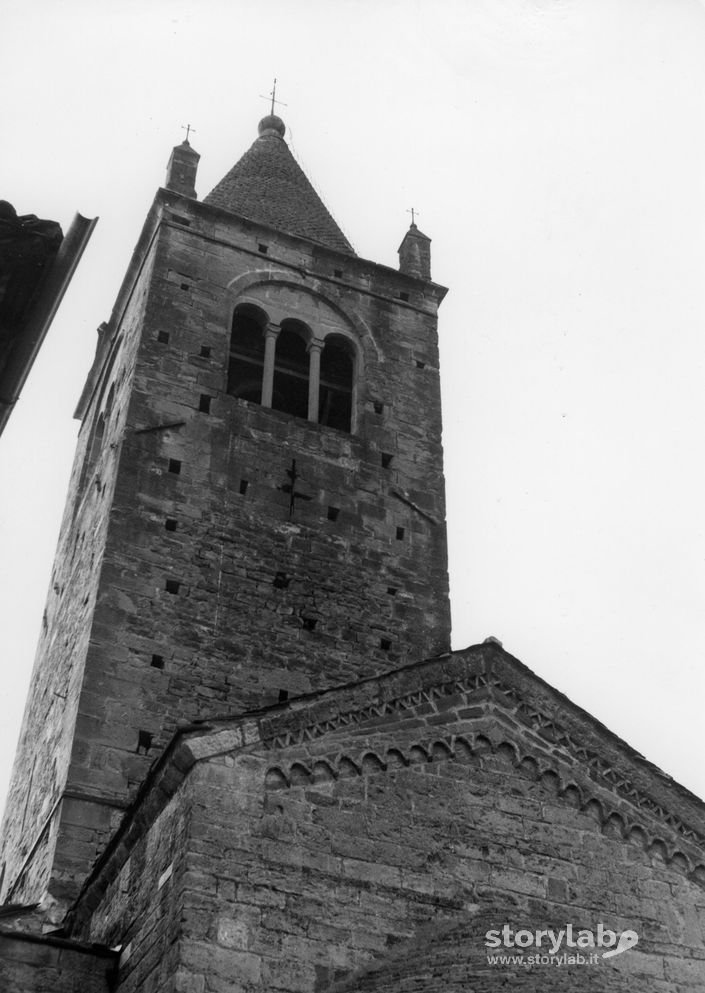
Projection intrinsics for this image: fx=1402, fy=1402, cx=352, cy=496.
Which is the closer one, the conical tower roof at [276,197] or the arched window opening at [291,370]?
the arched window opening at [291,370]

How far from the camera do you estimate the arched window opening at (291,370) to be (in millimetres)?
20438

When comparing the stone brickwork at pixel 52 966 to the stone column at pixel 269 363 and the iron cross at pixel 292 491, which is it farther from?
the stone column at pixel 269 363

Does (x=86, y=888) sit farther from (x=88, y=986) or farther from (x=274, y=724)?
(x=274, y=724)

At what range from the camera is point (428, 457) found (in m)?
19.8

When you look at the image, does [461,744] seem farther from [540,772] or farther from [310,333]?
[310,333]

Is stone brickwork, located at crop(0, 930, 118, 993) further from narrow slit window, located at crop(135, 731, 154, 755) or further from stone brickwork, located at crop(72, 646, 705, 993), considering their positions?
narrow slit window, located at crop(135, 731, 154, 755)

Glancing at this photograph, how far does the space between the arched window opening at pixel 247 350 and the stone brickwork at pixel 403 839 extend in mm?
9503

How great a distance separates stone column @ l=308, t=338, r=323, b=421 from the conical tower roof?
88.0 inches

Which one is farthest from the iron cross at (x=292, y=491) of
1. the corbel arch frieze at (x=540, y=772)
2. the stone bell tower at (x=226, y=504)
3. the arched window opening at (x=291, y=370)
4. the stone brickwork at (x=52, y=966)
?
the stone brickwork at (x=52, y=966)

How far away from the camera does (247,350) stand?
2042 centimetres

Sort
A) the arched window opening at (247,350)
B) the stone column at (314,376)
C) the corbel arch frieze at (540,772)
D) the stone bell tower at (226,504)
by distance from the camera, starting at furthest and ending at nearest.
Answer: the arched window opening at (247,350), the stone column at (314,376), the stone bell tower at (226,504), the corbel arch frieze at (540,772)

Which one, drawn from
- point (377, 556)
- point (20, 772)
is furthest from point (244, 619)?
point (20, 772)

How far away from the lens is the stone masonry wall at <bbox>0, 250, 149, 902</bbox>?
48.4 feet

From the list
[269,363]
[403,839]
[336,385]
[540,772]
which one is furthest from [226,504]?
[403,839]
